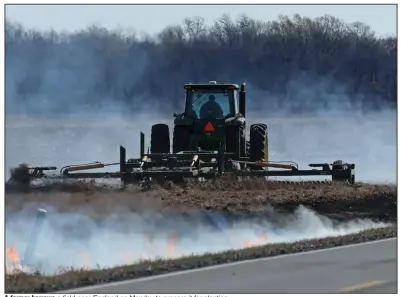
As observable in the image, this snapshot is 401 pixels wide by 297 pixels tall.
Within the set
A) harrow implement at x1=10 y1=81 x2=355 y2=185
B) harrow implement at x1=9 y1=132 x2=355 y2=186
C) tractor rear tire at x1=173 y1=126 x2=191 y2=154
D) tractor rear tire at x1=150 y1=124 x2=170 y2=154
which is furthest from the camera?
tractor rear tire at x1=150 y1=124 x2=170 y2=154

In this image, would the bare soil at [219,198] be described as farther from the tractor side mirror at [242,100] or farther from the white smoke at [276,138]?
the white smoke at [276,138]

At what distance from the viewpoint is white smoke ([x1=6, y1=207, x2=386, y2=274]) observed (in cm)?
1024

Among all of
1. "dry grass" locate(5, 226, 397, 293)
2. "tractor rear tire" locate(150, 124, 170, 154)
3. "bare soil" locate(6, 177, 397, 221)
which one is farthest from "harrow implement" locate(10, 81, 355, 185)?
"dry grass" locate(5, 226, 397, 293)

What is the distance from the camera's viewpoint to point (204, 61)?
1872cm

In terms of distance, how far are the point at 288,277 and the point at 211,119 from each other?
8849 mm

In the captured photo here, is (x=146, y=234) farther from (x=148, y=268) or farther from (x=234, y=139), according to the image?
(x=234, y=139)

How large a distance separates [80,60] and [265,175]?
17.0 feet

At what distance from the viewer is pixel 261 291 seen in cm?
838

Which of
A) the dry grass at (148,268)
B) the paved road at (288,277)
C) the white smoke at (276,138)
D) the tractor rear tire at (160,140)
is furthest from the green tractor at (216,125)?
the paved road at (288,277)

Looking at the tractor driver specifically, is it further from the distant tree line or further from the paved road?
the paved road

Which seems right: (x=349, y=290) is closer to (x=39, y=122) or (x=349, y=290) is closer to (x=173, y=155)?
(x=173, y=155)

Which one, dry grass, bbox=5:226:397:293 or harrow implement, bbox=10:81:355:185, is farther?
harrow implement, bbox=10:81:355:185

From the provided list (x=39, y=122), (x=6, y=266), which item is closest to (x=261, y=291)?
(x=6, y=266)

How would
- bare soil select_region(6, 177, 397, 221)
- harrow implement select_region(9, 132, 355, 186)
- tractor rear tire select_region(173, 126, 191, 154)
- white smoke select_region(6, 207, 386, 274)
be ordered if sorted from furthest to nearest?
1. tractor rear tire select_region(173, 126, 191, 154)
2. harrow implement select_region(9, 132, 355, 186)
3. bare soil select_region(6, 177, 397, 221)
4. white smoke select_region(6, 207, 386, 274)
